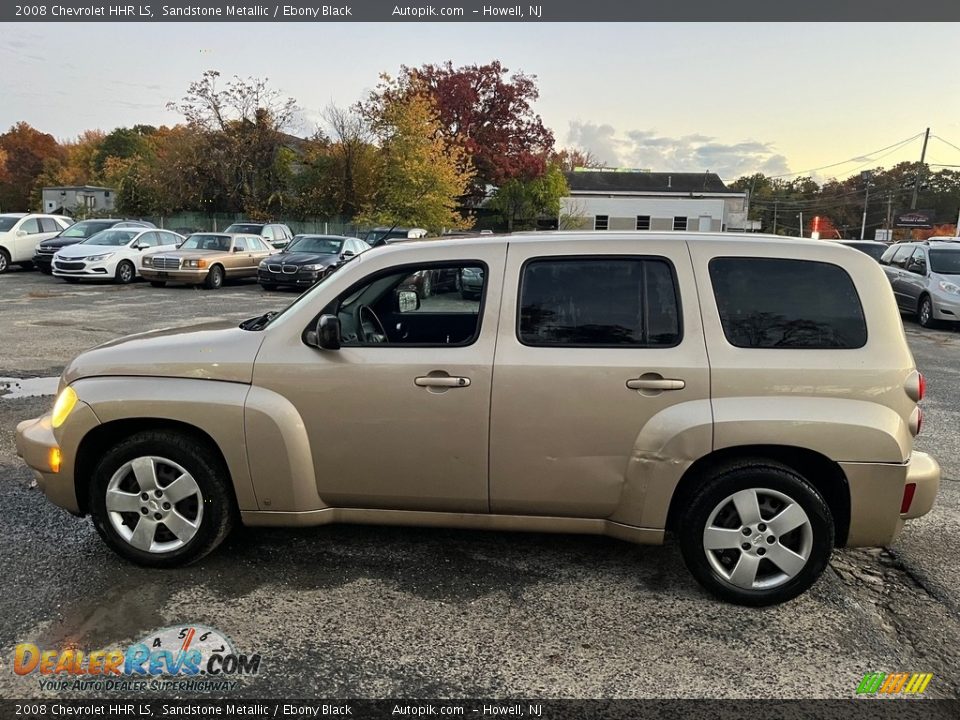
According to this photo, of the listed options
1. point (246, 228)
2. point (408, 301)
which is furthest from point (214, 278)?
point (408, 301)

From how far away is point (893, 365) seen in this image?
3.12 m

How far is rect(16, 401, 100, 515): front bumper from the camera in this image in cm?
344

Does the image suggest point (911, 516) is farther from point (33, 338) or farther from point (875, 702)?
point (33, 338)

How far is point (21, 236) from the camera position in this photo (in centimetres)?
2086

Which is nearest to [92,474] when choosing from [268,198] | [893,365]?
[893,365]

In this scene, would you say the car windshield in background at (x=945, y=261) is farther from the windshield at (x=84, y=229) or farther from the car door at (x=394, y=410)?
the windshield at (x=84, y=229)

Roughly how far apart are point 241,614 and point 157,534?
0.75m

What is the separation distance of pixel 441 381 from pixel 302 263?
16.5 meters

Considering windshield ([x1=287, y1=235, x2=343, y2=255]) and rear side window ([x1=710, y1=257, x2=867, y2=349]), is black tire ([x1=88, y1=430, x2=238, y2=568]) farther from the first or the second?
windshield ([x1=287, y1=235, x2=343, y2=255])

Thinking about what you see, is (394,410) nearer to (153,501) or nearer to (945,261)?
(153,501)

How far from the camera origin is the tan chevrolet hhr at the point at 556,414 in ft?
10.3

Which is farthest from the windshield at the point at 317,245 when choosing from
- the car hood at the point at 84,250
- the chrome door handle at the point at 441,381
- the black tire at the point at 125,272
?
the chrome door handle at the point at 441,381

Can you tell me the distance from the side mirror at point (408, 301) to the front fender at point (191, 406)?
3.32 ft

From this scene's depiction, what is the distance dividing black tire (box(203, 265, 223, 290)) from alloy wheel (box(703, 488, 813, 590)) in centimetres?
1813
